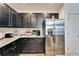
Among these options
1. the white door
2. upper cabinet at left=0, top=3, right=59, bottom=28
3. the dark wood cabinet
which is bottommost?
the dark wood cabinet

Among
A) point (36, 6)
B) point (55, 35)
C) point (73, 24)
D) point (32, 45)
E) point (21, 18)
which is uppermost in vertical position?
point (36, 6)

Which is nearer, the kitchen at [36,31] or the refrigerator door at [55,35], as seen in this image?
the kitchen at [36,31]

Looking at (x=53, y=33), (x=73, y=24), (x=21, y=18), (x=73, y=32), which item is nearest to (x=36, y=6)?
(x=73, y=24)

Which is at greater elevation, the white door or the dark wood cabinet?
the white door

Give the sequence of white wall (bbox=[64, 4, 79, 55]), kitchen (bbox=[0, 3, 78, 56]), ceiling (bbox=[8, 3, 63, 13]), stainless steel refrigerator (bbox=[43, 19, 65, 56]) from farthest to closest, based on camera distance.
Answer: stainless steel refrigerator (bbox=[43, 19, 65, 56]), kitchen (bbox=[0, 3, 78, 56]), white wall (bbox=[64, 4, 79, 55]), ceiling (bbox=[8, 3, 63, 13])

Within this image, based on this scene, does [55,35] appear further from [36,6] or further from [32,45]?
[36,6]

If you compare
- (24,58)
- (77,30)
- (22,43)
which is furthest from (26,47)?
(24,58)

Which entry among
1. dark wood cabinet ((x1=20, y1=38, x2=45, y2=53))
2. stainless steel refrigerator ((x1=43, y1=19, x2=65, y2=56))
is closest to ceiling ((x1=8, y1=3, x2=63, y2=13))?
stainless steel refrigerator ((x1=43, y1=19, x2=65, y2=56))

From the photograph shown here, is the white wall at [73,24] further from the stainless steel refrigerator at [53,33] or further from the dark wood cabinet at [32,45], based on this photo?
the dark wood cabinet at [32,45]

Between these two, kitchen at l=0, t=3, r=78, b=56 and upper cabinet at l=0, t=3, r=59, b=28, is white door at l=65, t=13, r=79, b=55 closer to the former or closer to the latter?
kitchen at l=0, t=3, r=78, b=56

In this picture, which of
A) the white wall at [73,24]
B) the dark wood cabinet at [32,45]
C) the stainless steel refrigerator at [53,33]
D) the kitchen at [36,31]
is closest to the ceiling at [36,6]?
the kitchen at [36,31]

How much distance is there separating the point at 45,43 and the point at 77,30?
43.0 inches

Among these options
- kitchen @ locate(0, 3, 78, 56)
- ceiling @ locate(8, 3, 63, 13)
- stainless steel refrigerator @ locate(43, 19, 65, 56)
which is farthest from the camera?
stainless steel refrigerator @ locate(43, 19, 65, 56)

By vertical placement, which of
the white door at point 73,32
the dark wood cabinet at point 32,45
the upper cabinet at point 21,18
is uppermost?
the upper cabinet at point 21,18
